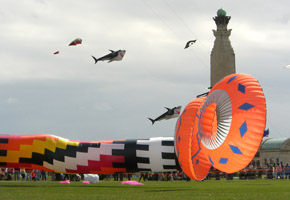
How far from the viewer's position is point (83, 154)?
36094 millimetres

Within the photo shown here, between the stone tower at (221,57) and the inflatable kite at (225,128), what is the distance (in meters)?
58.5

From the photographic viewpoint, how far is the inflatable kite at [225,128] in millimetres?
26250

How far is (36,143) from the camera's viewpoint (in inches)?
1425

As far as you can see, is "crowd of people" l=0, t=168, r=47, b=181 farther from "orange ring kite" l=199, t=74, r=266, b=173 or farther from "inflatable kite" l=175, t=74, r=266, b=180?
"orange ring kite" l=199, t=74, r=266, b=173

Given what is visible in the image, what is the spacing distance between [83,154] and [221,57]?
5564 cm

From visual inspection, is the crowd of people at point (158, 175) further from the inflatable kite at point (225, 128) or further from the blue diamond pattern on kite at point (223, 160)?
the blue diamond pattern on kite at point (223, 160)

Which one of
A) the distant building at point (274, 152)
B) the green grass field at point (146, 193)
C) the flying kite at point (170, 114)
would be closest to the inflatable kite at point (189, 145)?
the green grass field at point (146, 193)

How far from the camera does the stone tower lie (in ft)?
289

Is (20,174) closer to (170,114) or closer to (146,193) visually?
(170,114)

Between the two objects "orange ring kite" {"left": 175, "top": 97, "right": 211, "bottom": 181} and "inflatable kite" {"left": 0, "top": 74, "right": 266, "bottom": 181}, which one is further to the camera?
"orange ring kite" {"left": 175, "top": 97, "right": 211, "bottom": 181}

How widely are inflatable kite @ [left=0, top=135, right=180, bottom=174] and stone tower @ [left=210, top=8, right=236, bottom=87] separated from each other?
52.7 metres

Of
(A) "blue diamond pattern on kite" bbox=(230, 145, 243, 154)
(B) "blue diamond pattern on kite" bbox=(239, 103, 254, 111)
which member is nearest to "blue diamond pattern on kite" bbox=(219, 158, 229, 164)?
(A) "blue diamond pattern on kite" bbox=(230, 145, 243, 154)

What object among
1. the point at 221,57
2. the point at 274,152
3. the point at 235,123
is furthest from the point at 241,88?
the point at 274,152

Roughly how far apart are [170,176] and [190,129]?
2218 centimetres
